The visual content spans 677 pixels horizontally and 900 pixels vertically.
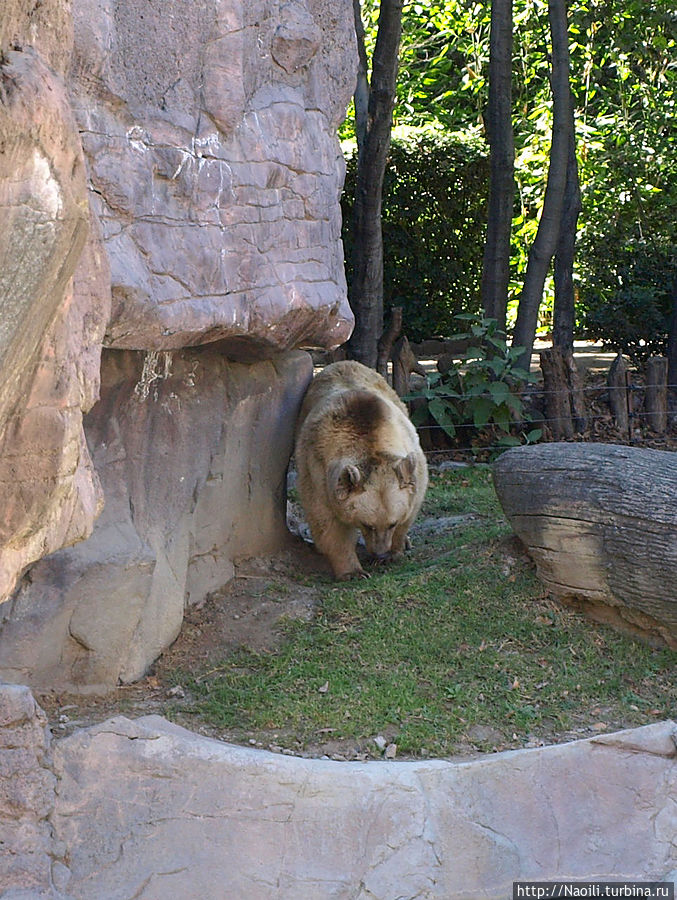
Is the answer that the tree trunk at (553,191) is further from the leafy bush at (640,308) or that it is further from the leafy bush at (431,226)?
the leafy bush at (431,226)

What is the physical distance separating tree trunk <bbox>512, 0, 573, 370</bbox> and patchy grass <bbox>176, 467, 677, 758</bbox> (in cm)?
438

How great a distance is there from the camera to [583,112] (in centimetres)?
1780

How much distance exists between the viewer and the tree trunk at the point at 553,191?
1097 centimetres

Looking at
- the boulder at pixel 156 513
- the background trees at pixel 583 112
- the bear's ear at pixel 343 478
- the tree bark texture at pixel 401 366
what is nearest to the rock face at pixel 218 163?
the boulder at pixel 156 513

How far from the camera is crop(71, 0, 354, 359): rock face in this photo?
5.23 m

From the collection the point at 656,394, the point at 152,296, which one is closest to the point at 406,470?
the point at 152,296

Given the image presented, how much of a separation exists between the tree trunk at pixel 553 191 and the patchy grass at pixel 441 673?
438cm

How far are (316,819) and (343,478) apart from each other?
3131 mm

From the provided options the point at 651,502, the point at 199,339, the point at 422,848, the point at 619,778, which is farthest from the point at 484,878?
the point at 199,339

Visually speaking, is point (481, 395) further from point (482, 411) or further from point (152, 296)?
point (152, 296)

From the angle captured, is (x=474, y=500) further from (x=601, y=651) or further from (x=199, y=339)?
(x=199, y=339)

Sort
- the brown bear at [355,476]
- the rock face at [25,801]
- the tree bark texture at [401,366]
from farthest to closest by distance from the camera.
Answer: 1. the tree bark texture at [401,366]
2. the brown bear at [355,476]
3. the rock face at [25,801]

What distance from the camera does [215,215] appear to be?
5848 millimetres

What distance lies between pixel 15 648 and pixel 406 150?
1096cm
